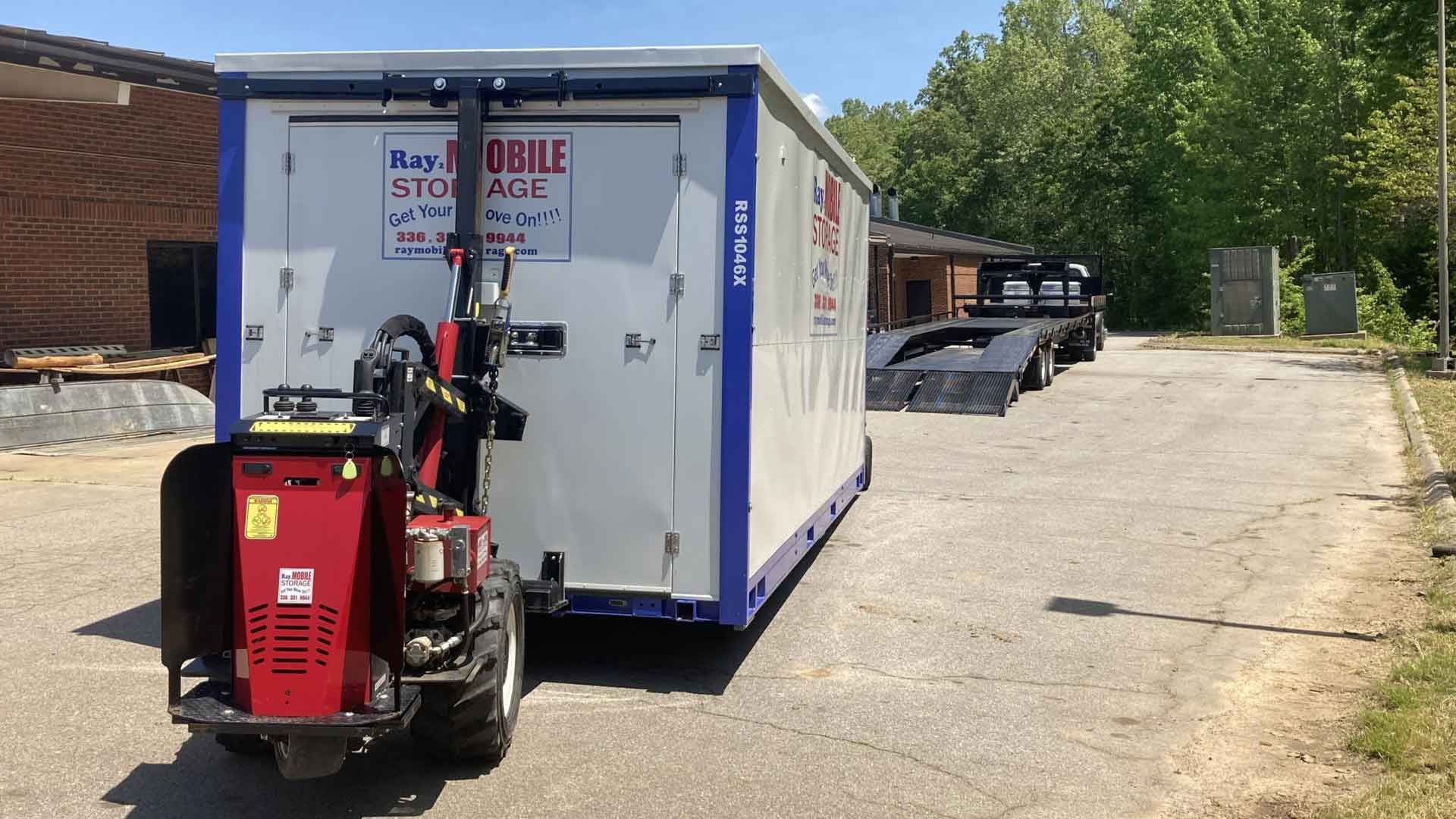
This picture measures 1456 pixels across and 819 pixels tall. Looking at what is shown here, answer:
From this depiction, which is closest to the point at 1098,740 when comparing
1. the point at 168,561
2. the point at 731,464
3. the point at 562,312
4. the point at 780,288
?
the point at 731,464

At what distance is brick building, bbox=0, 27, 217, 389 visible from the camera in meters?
15.6

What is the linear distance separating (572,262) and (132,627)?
3.42 metres

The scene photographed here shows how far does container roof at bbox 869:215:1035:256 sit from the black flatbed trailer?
342cm

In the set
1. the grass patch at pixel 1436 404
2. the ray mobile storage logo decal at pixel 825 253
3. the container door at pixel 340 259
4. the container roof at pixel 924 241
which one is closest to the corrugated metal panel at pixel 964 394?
the grass patch at pixel 1436 404

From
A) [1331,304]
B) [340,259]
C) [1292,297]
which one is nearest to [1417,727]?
[340,259]

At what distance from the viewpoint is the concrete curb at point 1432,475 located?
389 inches

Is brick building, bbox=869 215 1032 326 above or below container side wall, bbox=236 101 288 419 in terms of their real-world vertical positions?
above

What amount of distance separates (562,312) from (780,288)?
3.94 ft

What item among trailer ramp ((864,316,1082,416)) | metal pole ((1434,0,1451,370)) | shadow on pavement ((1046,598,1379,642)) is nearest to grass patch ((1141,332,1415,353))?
metal pole ((1434,0,1451,370))

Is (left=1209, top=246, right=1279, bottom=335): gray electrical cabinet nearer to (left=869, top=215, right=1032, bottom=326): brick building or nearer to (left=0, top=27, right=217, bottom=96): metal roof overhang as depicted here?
(left=869, top=215, right=1032, bottom=326): brick building

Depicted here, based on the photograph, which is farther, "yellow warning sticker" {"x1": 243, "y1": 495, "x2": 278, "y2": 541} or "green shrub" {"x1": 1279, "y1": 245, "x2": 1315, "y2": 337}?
"green shrub" {"x1": 1279, "y1": 245, "x2": 1315, "y2": 337}

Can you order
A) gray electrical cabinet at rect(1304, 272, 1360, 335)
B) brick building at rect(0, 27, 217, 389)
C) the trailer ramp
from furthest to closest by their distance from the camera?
gray electrical cabinet at rect(1304, 272, 1360, 335)
the trailer ramp
brick building at rect(0, 27, 217, 389)

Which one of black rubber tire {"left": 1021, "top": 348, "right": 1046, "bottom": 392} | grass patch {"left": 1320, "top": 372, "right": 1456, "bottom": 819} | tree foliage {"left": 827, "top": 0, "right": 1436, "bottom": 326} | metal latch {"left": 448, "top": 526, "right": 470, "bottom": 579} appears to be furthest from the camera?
tree foliage {"left": 827, "top": 0, "right": 1436, "bottom": 326}

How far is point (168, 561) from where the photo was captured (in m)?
4.61
